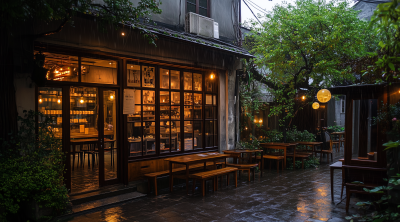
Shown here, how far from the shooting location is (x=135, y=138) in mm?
8156

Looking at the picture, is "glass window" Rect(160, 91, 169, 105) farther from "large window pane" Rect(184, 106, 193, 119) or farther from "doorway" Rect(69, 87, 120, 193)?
"doorway" Rect(69, 87, 120, 193)

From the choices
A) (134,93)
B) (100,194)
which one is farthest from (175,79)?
(100,194)

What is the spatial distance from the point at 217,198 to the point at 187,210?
1.16m

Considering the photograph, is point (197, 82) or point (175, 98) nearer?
point (175, 98)

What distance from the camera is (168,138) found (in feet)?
29.6

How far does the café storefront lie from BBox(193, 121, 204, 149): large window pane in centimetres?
3

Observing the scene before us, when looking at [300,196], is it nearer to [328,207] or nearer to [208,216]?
[328,207]

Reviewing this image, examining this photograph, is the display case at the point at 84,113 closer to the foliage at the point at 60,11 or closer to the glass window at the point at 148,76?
the glass window at the point at 148,76

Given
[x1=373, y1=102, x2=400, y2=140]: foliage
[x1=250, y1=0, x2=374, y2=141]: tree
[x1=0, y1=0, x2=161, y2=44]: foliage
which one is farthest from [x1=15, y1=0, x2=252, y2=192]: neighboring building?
[x1=373, y1=102, x2=400, y2=140]: foliage

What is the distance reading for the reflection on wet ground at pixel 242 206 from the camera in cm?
570

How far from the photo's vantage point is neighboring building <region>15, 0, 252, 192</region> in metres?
6.65

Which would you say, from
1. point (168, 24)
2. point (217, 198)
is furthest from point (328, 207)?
point (168, 24)

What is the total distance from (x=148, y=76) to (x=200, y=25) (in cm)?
276

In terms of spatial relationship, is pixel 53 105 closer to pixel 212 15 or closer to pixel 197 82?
pixel 197 82
